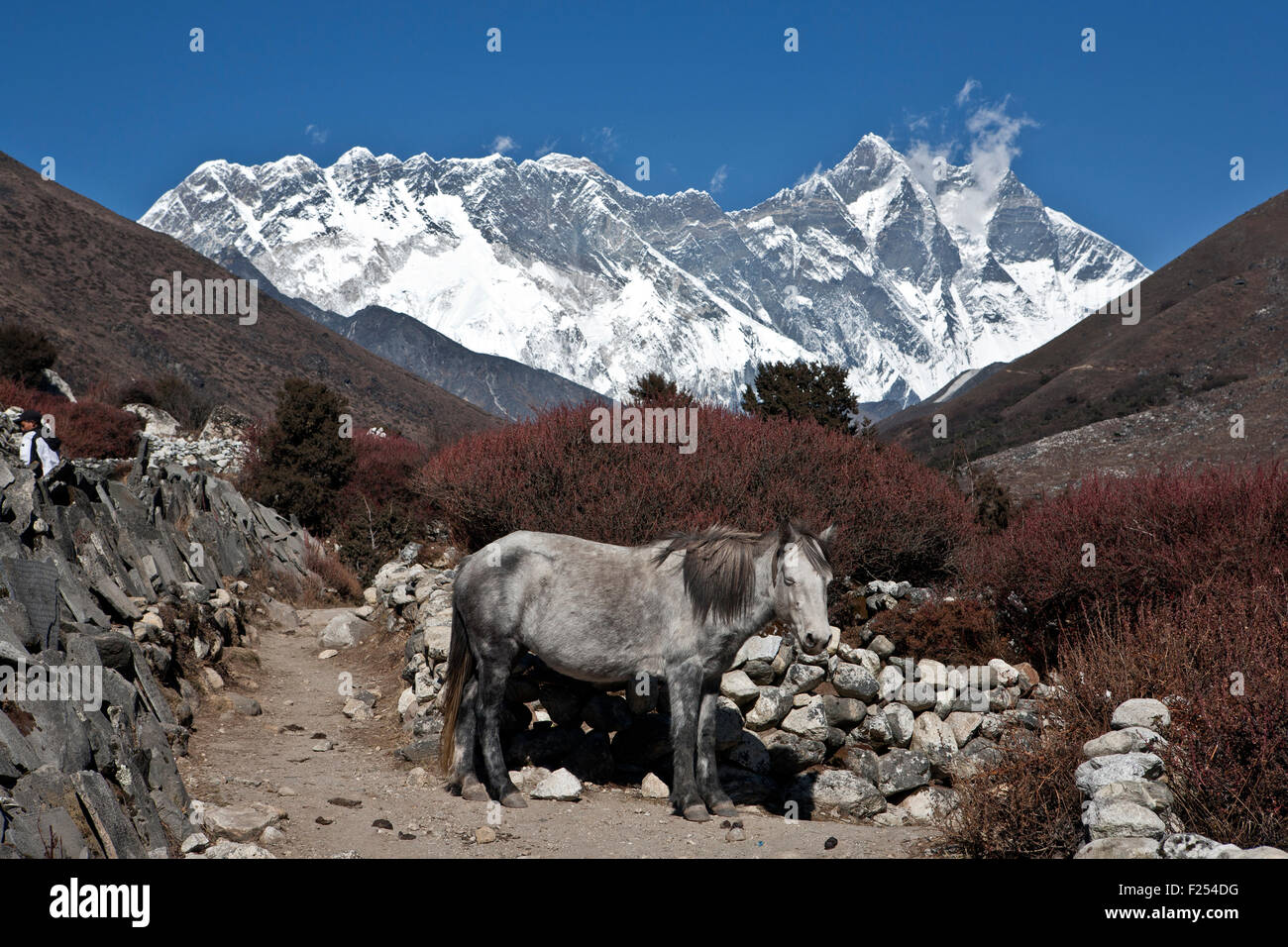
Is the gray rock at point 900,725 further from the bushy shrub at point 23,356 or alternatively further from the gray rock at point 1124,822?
the bushy shrub at point 23,356

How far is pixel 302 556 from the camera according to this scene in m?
15.9

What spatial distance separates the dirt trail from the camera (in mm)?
5664

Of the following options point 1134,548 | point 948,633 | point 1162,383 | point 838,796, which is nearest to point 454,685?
point 838,796

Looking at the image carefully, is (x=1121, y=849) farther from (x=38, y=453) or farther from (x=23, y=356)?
(x=23, y=356)

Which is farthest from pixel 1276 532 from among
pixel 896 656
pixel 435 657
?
pixel 435 657

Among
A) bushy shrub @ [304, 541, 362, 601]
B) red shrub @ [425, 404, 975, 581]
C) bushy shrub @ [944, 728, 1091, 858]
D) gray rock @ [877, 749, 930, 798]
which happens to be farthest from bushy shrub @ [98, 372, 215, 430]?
bushy shrub @ [944, 728, 1091, 858]

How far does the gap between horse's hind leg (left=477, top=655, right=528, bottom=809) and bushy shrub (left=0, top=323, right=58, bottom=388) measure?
31649mm

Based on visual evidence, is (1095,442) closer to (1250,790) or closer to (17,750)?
(1250,790)

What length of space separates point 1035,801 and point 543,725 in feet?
13.1

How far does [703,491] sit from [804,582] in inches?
208

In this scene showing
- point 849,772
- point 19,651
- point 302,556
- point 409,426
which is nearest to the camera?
point 19,651

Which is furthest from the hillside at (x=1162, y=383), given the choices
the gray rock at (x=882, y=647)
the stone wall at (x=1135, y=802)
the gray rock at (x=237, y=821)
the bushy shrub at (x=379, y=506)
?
the gray rock at (x=237, y=821)

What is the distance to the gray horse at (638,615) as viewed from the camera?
6289 mm

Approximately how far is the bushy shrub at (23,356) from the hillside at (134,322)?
14.4 metres
